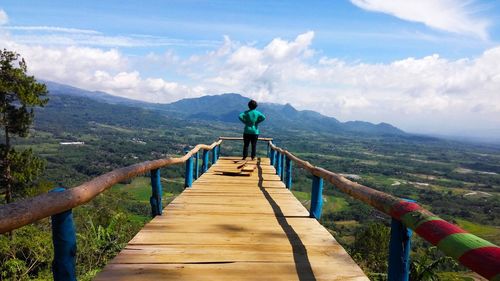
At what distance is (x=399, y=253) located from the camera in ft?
7.38

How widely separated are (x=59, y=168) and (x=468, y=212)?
339 feet

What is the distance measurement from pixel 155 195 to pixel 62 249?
2.89 meters

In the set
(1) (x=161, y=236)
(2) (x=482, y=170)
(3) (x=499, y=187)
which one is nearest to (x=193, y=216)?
(1) (x=161, y=236)

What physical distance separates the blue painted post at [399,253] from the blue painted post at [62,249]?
186 centimetres

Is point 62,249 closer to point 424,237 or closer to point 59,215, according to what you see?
point 59,215

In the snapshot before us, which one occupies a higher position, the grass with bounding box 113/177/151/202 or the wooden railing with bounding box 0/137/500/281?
the wooden railing with bounding box 0/137/500/281

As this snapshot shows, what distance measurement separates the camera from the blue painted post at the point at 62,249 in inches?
81.4

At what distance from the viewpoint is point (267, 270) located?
3.08m

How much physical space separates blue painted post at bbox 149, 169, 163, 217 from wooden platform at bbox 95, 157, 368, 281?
0.13m

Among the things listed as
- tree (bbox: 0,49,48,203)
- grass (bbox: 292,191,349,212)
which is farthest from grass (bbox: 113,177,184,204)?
tree (bbox: 0,49,48,203)

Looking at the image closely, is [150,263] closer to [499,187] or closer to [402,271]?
[402,271]

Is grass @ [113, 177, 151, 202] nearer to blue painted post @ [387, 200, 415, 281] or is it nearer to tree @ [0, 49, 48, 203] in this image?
tree @ [0, 49, 48, 203]

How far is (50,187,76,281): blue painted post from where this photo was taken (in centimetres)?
207

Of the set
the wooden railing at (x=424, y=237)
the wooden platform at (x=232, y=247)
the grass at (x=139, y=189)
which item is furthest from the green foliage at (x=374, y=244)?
A: the grass at (x=139, y=189)
